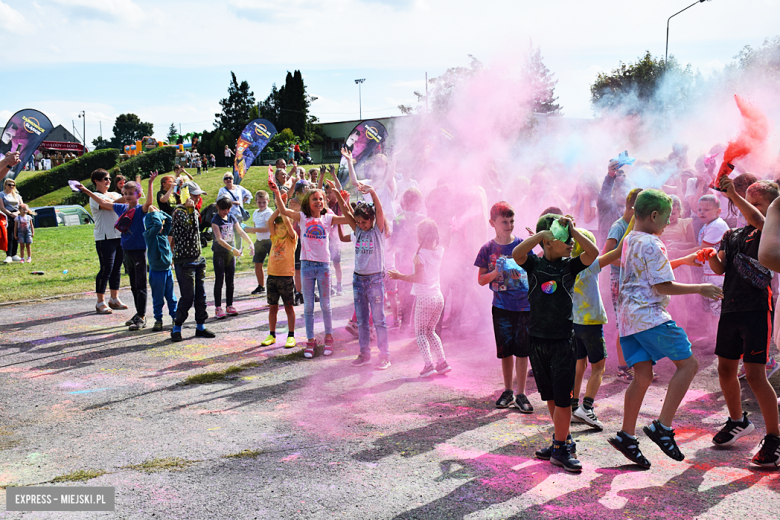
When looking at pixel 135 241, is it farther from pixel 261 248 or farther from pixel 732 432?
pixel 732 432

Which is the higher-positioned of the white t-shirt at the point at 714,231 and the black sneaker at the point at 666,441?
the white t-shirt at the point at 714,231

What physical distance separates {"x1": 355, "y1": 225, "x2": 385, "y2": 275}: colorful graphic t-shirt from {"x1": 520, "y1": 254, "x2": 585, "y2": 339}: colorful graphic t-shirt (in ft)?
8.34

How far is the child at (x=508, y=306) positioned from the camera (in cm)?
490

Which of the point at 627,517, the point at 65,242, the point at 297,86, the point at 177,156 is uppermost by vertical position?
the point at 297,86

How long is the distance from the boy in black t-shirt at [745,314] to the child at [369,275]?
316 cm

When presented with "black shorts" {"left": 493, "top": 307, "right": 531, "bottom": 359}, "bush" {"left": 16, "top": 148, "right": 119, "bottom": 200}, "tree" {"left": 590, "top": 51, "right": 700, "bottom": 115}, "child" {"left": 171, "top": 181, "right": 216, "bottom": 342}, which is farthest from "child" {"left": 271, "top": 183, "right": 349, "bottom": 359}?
"bush" {"left": 16, "top": 148, "right": 119, "bottom": 200}

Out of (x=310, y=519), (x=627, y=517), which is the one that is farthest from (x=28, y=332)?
(x=627, y=517)

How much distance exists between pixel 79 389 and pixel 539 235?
4.47m

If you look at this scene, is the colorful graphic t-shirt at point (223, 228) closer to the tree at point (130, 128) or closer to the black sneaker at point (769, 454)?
the black sneaker at point (769, 454)

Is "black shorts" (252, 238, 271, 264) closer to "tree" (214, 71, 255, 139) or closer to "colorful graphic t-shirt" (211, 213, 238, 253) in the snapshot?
"colorful graphic t-shirt" (211, 213, 238, 253)

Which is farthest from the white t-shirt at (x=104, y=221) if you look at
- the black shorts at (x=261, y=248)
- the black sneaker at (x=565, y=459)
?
the black sneaker at (x=565, y=459)

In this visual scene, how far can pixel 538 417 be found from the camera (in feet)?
15.5

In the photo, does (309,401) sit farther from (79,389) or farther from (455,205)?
(455,205)

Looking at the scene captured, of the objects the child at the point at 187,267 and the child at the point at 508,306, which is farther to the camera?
the child at the point at 187,267
